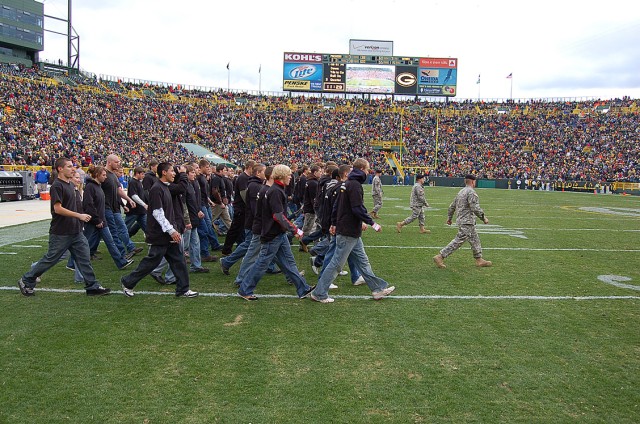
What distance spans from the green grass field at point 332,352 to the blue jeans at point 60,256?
12.2 inches

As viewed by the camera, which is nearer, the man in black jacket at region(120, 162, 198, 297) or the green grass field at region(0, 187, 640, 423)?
the green grass field at region(0, 187, 640, 423)

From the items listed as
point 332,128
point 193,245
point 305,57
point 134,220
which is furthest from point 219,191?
point 305,57

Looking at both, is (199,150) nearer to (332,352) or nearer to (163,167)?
(163,167)

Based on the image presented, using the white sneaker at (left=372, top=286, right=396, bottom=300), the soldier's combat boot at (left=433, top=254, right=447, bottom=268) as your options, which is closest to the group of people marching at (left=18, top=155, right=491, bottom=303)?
the white sneaker at (left=372, top=286, right=396, bottom=300)

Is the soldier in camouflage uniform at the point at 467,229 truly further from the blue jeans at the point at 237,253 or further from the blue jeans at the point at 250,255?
the blue jeans at the point at 250,255

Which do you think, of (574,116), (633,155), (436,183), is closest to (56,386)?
(436,183)

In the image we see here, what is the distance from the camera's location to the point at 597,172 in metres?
46.8

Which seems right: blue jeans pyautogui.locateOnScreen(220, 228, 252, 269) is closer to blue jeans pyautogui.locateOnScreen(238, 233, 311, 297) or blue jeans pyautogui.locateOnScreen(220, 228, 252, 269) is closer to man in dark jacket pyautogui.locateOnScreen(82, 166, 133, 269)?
blue jeans pyautogui.locateOnScreen(238, 233, 311, 297)

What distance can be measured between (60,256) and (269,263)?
2.85m

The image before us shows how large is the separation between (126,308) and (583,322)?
557 cm

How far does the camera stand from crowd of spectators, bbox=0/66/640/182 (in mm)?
39250

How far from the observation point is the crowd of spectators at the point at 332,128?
129 ft

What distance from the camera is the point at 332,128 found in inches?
2283

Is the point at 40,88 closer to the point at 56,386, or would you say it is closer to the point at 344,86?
the point at 344,86
